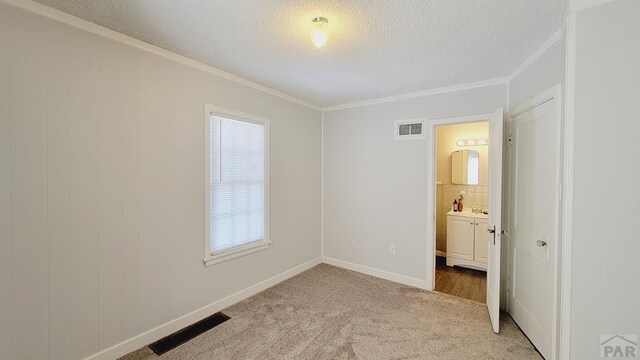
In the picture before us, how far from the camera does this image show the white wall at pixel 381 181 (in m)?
3.33

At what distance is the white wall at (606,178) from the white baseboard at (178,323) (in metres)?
2.84

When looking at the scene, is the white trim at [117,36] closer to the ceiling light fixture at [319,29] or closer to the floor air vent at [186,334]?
the ceiling light fixture at [319,29]

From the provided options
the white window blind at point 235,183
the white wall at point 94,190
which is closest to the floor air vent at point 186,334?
the white wall at point 94,190

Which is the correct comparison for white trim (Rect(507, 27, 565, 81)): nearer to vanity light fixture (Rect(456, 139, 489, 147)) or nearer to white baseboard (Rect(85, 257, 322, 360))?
vanity light fixture (Rect(456, 139, 489, 147))

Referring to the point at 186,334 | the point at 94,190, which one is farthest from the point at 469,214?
the point at 94,190

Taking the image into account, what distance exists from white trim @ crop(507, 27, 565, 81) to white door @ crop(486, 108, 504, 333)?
0.47 meters

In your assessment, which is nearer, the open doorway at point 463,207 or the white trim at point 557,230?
the white trim at point 557,230

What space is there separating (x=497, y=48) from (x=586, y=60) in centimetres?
84

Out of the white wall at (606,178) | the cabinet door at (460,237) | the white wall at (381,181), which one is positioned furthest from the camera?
the cabinet door at (460,237)

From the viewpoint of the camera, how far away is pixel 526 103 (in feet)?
7.62

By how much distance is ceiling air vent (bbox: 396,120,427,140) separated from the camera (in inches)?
133

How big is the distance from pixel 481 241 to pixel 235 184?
12.1 feet

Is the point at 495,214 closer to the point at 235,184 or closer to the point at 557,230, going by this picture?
the point at 557,230

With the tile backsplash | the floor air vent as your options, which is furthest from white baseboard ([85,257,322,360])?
the tile backsplash
